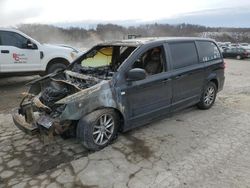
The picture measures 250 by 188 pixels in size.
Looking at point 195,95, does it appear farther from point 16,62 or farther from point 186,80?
point 16,62

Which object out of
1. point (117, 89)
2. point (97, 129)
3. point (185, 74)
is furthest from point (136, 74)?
point (185, 74)

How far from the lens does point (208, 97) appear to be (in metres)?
6.43

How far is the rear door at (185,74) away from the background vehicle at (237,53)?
21043 millimetres

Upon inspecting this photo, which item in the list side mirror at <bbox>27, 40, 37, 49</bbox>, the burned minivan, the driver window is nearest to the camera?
the burned minivan

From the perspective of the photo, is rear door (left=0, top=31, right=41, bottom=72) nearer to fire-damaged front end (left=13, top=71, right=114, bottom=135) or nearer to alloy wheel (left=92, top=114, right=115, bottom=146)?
fire-damaged front end (left=13, top=71, right=114, bottom=135)

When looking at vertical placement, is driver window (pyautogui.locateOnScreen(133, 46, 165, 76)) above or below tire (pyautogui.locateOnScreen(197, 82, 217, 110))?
above

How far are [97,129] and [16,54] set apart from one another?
5.11m

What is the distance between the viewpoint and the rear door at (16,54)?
8180 millimetres

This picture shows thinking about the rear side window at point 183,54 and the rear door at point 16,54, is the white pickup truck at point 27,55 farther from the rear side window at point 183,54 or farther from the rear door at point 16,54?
the rear side window at point 183,54

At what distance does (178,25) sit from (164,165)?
223ft

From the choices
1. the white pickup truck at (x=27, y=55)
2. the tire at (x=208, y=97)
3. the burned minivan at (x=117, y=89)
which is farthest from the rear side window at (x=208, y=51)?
the white pickup truck at (x=27, y=55)

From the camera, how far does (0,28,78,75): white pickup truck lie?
8.20 meters

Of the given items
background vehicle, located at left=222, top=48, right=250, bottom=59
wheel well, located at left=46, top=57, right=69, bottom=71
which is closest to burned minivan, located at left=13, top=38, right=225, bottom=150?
wheel well, located at left=46, top=57, right=69, bottom=71

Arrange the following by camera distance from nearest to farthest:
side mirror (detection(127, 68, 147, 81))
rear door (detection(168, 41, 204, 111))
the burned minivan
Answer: the burned minivan
side mirror (detection(127, 68, 147, 81))
rear door (detection(168, 41, 204, 111))
